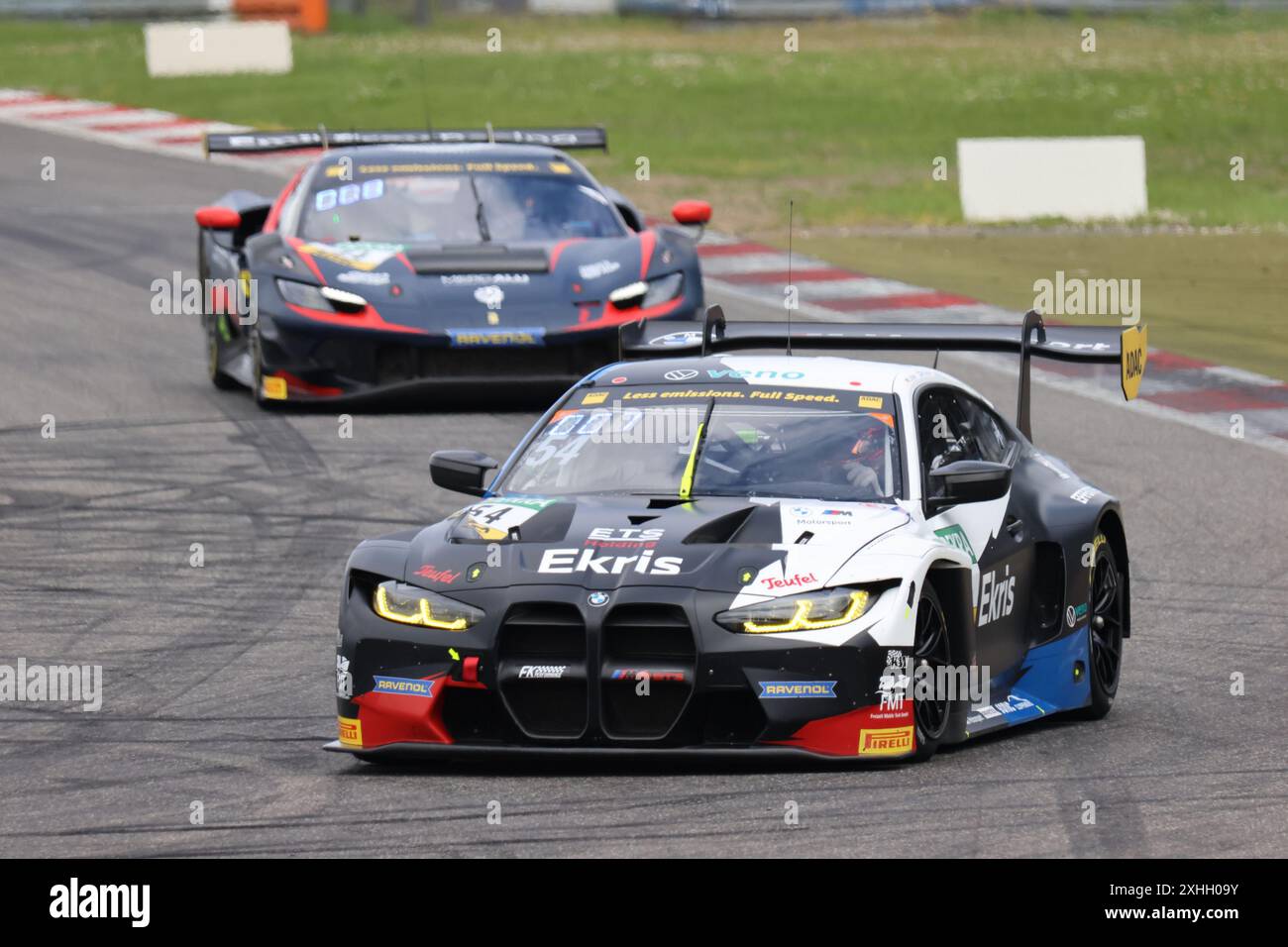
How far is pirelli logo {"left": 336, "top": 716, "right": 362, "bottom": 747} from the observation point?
8016 millimetres

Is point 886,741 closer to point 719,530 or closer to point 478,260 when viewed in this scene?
point 719,530

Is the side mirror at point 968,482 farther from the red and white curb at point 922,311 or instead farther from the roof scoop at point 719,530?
the red and white curb at point 922,311

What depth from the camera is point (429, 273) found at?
49.9 feet

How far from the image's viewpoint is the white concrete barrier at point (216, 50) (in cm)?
3531

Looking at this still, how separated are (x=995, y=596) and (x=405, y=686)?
210 cm

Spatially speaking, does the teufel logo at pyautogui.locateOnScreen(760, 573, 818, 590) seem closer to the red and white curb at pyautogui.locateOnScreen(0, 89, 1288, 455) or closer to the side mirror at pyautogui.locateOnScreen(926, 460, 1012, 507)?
the side mirror at pyautogui.locateOnScreen(926, 460, 1012, 507)

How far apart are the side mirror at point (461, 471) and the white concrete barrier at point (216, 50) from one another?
27524 mm

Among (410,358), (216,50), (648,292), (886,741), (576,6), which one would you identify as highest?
(576,6)

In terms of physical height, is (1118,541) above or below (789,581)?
below

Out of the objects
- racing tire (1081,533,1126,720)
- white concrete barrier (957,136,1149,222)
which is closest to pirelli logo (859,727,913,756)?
racing tire (1081,533,1126,720)

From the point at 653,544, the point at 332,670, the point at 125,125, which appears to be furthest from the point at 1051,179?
the point at 653,544
